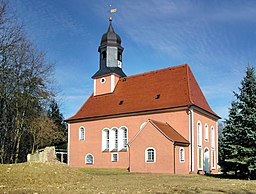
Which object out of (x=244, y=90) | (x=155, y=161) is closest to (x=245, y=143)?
(x=244, y=90)

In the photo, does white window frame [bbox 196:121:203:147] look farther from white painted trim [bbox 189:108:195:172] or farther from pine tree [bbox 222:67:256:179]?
pine tree [bbox 222:67:256:179]

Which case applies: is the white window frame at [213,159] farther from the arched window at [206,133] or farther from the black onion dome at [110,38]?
the black onion dome at [110,38]

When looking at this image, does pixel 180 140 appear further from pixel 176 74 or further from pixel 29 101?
pixel 29 101

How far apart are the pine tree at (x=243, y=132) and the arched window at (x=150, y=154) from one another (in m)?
5.82

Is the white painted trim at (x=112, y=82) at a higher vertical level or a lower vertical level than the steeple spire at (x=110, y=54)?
lower

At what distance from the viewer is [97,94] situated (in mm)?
37438

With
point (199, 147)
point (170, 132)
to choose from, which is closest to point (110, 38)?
point (170, 132)

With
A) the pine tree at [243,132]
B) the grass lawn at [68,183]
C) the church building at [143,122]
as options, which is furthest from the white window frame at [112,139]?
the grass lawn at [68,183]

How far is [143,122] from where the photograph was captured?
30.3m

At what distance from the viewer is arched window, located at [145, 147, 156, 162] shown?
26.0 meters

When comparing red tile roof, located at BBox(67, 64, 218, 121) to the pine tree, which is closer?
the pine tree

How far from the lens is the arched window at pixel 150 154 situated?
26.0 meters

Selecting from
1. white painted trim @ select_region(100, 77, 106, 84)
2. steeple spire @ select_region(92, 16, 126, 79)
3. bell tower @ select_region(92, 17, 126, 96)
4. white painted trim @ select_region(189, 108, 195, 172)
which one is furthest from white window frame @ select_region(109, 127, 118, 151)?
white painted trim @ select_region(189, 108, 195, 172)

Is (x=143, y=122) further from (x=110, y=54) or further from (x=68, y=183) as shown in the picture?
(x=68, y=183)
